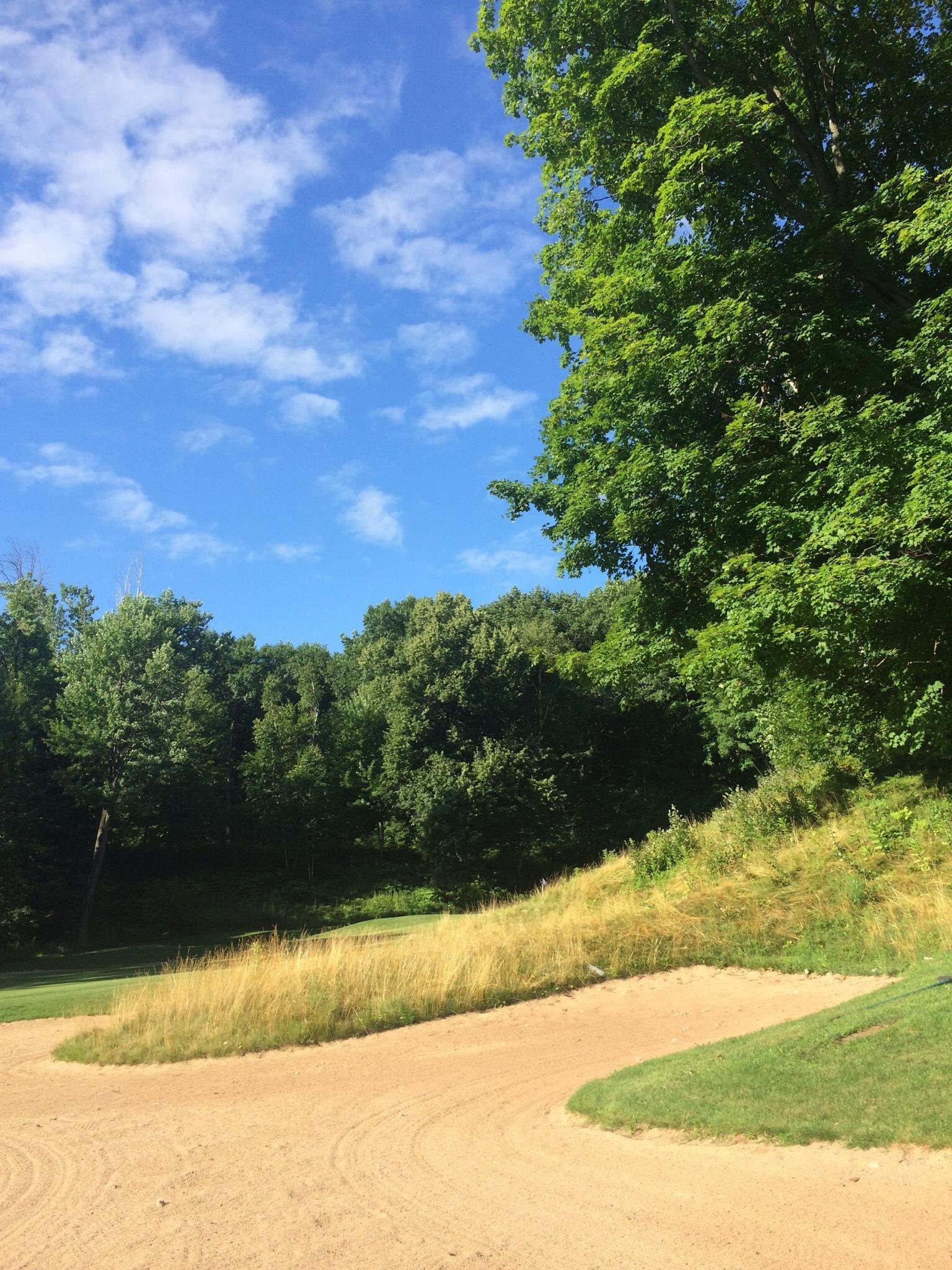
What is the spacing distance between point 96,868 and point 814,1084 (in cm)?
3480

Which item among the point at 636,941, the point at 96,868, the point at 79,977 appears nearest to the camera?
the point at 636,941

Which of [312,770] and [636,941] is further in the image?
[312,770]

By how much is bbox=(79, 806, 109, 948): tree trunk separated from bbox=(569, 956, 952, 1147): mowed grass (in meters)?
32.2

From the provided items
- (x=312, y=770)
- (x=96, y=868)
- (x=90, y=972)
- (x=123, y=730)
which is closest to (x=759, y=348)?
(x=90, y=972)

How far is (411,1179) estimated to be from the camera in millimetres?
5887

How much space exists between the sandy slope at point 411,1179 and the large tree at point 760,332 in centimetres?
636

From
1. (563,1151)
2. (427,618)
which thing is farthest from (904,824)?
(427,618)

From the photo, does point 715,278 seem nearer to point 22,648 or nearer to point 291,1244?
point 291,1244

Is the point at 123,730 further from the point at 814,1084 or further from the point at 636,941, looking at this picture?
the point at 814,1084

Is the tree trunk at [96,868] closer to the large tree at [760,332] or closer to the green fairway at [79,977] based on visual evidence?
the green fairway at [79,977]

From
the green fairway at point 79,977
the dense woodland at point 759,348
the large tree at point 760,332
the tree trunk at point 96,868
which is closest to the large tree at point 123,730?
the tree trunk at point 96,868

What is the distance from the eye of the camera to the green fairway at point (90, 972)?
14031 millimetres

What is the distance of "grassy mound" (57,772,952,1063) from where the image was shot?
435 inches

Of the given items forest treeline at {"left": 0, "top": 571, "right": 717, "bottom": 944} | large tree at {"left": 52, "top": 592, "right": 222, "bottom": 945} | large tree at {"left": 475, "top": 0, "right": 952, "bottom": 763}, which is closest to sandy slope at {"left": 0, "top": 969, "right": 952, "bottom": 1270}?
large tree at {"left": 475, "top": 0, "right": 952, "bottom": 763}
